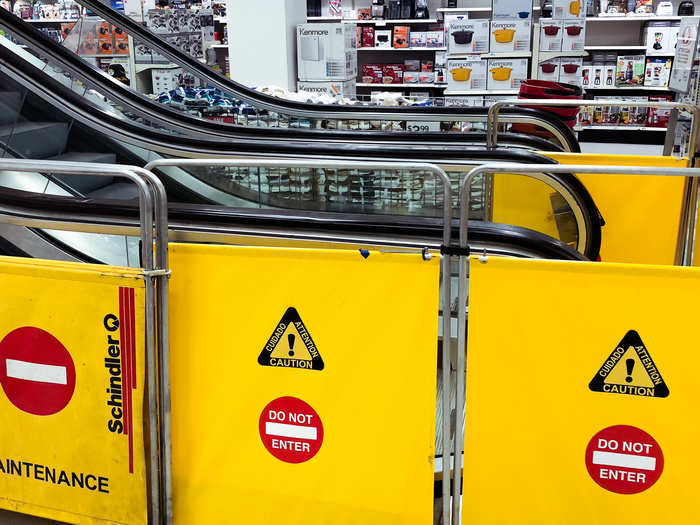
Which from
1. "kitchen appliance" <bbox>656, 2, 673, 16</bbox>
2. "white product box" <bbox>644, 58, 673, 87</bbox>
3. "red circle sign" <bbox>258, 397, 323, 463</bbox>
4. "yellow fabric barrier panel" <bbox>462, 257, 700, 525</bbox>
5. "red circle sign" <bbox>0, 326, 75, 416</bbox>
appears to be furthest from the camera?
"white product box" <bbox>644, 58, 673, 87</bbox>

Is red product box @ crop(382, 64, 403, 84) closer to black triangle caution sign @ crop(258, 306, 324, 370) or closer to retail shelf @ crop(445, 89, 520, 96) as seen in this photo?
retail shelf @ crop(445, 89, 520, 96)

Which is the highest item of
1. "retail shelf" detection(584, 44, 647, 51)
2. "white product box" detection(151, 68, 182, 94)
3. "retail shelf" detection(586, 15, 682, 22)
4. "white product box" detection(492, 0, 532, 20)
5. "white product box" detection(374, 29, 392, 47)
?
"retail shelf" detection(586, 15, 682, 22)

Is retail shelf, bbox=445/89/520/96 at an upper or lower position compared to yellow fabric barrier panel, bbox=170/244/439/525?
upper

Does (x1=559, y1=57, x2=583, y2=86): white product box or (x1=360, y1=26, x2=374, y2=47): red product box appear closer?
(x1=559, y1=57, x2=583, y2=86): white product box

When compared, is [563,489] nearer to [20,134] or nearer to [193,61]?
[20,134]

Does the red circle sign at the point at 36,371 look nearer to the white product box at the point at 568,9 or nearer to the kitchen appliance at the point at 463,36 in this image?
the kitchen appliance at the point at 463,36

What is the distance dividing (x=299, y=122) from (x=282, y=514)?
4.10 metres

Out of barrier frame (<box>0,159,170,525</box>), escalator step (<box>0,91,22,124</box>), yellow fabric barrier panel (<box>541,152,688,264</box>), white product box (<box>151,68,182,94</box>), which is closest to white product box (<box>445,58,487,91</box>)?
white product box (<box>151,68,182,94</box>)

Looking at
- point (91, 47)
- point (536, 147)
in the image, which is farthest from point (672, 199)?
point (91, 47)

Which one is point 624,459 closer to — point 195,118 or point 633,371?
point 633,371

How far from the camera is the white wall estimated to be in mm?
8547

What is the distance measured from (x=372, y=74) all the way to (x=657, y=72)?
13.5 ft

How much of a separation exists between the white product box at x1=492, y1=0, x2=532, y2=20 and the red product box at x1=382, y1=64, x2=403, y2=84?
216 cm

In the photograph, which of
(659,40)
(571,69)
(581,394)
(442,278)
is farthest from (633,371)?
(659,40)
